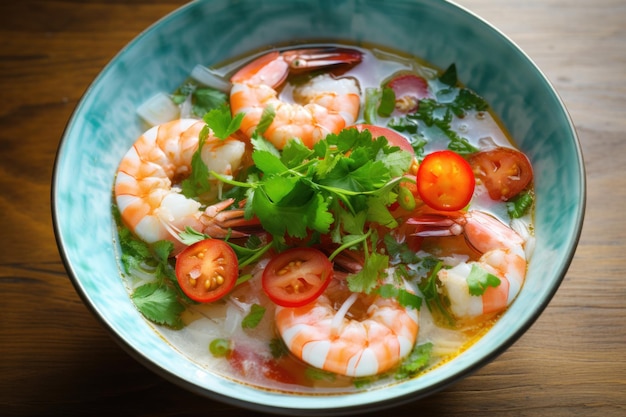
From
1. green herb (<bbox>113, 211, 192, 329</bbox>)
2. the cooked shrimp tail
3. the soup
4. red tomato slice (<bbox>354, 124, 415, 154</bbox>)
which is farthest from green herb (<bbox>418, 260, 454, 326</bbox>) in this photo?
the cooked shrimp tail

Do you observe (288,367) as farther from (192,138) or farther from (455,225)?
(192,138)

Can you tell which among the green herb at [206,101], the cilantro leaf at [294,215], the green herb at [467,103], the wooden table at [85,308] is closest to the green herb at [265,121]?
the green herb at [206,101]

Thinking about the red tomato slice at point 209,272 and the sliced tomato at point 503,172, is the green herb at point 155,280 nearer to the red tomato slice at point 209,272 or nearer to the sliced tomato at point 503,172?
the red tomato slice at point 209,272

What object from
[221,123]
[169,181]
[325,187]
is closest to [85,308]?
[169,181]

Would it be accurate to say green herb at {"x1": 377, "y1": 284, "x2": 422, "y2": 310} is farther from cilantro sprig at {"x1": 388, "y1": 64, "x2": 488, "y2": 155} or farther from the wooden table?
cilantro sprig at {"x1": 388, "y1": 64, "x2": 488, "y2": 155}

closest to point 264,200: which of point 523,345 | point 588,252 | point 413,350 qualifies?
point 413,350

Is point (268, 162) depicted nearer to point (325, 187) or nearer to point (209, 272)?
point (325, 187)

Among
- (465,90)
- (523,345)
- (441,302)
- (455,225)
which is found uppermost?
(465,90)
